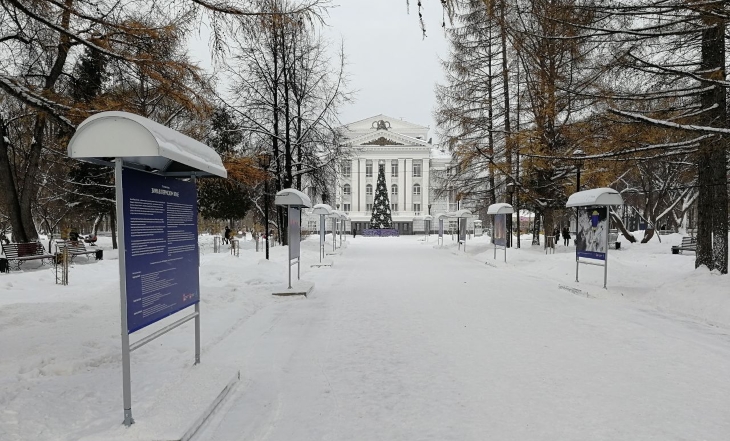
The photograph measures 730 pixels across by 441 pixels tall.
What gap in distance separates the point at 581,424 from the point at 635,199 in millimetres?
44664

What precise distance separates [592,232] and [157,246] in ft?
38.4

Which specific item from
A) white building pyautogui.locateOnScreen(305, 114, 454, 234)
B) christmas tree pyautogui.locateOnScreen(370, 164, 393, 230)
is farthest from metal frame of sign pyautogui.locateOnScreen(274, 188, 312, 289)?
white building pyautogui.locateOnScreen(305, 114, 454, 234)

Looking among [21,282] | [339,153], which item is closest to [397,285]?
[21,282]

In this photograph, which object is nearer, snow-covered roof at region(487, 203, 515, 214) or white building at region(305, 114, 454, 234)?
snow-covered roof at region(487, 203, 515, 214)

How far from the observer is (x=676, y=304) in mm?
9297

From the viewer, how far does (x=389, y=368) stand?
5320 millimetres

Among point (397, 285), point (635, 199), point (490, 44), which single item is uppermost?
point (490, 44)

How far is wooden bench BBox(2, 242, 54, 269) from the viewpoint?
14.7 metres

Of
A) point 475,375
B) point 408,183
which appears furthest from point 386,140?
point 475,375

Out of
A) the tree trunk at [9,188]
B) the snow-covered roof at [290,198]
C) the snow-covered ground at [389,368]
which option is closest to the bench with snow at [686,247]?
the snow-covered ground at [389,368]

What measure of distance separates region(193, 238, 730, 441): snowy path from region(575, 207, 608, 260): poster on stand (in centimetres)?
309

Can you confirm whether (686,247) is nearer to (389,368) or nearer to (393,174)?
(389,368)

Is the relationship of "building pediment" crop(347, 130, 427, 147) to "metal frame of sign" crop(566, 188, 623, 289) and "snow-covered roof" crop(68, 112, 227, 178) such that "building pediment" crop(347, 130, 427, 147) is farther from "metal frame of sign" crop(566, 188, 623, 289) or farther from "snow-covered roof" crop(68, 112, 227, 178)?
"snow-covered roof" crop(68, 112, 227, 178)

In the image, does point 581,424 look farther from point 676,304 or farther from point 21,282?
point 21,282
